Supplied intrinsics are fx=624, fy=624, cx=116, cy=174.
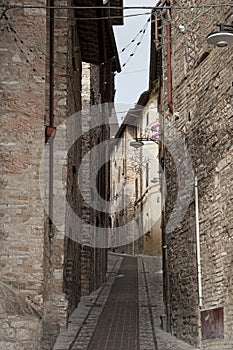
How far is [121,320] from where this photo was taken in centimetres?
1346

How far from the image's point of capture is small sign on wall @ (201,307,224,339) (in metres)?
9.34

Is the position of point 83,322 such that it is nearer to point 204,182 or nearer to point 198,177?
point 198,177

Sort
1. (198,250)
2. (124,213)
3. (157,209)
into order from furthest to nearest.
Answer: (124,213), (157,209), (198,250)

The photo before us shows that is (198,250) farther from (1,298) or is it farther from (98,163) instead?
(98,163)

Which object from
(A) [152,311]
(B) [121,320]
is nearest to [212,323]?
(B) [121,320]

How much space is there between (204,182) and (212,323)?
2.31 m

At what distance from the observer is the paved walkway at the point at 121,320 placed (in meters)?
10.8

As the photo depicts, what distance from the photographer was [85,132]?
58.0ft

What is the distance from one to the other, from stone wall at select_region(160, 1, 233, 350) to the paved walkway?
0.66m

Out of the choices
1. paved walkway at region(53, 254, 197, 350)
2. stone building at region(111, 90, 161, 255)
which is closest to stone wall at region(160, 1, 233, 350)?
paved walkway at region(53, 254, 197, 350)

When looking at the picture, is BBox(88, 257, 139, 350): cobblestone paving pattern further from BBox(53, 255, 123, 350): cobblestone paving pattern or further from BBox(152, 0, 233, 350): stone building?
BBox(152, 0, 233, 350): stone building

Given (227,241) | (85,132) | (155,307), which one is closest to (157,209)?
(85,132)

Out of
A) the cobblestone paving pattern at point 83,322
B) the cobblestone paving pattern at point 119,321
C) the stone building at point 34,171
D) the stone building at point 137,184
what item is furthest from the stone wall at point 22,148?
the stone building at point 137,184

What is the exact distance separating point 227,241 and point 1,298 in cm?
340
